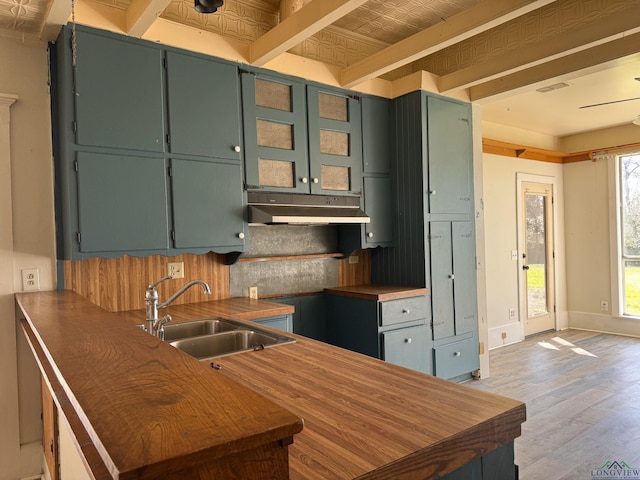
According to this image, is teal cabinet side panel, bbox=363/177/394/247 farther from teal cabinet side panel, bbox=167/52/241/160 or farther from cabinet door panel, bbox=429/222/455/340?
teal cabinet side panel, bbox=167/52/241/160

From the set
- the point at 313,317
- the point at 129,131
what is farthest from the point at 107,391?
the point at 313,317

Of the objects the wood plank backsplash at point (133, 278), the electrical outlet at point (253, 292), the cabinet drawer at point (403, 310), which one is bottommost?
the cabinet drawer at point (403, 310)

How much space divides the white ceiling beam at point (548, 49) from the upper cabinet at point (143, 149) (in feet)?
6.13

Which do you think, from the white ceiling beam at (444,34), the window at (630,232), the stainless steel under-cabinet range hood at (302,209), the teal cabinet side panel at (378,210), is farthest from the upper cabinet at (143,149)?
the window at (630,232)

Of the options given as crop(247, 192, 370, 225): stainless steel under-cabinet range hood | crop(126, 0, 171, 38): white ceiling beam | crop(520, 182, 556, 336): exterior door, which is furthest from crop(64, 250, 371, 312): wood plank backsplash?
crop(520, 182, 556, 336): exterior door

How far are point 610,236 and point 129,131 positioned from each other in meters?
6.28

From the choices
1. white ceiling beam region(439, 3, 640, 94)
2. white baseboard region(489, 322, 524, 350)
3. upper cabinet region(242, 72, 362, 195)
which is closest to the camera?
white ceiling beam region(439, 3, 640, 94)

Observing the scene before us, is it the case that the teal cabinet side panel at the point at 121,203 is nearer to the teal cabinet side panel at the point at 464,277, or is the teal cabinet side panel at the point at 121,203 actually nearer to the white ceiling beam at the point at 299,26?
the white ceiling beam at the point at 299,26

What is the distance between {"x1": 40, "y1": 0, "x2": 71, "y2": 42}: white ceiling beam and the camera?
2.20 meters

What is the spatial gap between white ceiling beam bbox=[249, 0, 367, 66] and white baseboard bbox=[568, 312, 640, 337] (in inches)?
230

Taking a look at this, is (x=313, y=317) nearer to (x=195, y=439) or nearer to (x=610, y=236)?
(x=195, y=439)

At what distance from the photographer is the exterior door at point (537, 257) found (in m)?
6.10

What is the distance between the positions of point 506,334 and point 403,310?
2.79 metres

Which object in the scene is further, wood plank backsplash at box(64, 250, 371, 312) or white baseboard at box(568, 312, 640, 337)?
white baseboard at box(568, 312, 640, 337)
